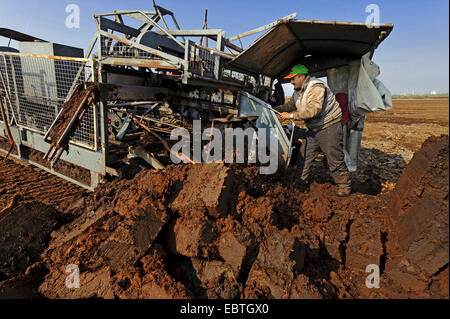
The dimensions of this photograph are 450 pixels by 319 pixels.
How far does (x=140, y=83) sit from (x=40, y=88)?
6.89ft

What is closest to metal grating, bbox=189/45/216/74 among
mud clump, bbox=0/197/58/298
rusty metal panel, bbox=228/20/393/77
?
rusty metal panel, bbox=228/20/393/77

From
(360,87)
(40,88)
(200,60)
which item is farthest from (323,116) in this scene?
(40,88)

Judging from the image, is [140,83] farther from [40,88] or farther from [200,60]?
[40,88]

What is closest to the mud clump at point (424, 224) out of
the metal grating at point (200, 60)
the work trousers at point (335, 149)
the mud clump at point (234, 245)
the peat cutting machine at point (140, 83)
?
the mud clump at point (234, 245)

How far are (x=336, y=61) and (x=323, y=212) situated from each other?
124 inches

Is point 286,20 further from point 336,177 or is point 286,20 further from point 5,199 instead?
point 5,199

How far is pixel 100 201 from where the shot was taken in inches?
128

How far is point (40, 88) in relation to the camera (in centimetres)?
532

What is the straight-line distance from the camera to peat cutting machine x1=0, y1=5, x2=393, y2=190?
3967mm

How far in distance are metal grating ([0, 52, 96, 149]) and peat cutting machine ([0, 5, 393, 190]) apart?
0.02 m

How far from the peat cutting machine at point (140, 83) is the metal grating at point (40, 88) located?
0.02m

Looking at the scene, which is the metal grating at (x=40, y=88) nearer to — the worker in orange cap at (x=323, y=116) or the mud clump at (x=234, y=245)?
the mud clump at (x=234, y=245)

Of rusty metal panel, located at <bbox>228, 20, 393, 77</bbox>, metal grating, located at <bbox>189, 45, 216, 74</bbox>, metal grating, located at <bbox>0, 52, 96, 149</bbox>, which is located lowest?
metal grating, located at <bbox>0, 52, 96, 149</bbox>

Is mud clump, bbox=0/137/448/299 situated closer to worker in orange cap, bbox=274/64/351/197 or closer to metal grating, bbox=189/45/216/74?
worker in orange cap, bbox=274/64/351/197
